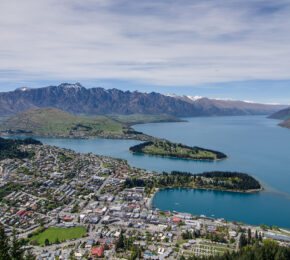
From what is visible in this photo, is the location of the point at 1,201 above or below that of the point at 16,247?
below

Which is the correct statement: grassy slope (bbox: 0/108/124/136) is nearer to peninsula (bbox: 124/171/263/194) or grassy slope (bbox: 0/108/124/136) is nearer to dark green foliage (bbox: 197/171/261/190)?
peninsula (bbox: 124/171/263/194)

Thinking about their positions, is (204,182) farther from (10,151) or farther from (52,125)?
(52,125)

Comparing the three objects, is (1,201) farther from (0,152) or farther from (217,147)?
(217,147)

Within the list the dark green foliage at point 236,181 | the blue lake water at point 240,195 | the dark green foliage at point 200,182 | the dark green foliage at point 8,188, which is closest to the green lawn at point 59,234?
the blue lake water at point 240,195

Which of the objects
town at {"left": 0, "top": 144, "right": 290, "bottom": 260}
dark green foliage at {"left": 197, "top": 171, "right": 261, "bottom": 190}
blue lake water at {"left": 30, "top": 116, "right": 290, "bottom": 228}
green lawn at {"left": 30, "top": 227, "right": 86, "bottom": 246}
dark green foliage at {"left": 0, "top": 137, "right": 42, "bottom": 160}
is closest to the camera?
town at {"left": 0, "top": 144, "right": 290, "bottom": 260}

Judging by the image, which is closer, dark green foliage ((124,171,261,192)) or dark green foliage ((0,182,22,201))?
dark green foliage ((0,182,22,201))

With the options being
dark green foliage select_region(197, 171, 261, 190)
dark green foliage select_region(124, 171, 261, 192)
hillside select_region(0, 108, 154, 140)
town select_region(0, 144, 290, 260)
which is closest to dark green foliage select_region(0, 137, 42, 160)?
town select_region(0, 144, 290, 260)

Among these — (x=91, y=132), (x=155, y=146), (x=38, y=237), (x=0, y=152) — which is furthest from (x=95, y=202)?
(x=91, y=132)

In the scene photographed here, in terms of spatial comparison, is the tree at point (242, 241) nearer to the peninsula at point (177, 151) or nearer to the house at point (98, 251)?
the house at point (98, 251)
